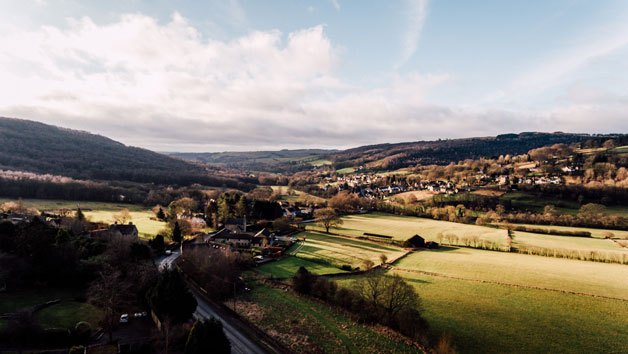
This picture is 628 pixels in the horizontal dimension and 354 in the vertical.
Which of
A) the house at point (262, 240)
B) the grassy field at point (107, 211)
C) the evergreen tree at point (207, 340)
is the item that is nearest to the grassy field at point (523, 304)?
the evergreen tree at point (207, 340)

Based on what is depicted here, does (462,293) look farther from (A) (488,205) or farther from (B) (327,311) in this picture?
(A) (488,205)

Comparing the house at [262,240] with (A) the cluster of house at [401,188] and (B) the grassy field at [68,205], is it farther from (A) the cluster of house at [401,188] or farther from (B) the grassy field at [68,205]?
(A) the cluster of house at [401,188]

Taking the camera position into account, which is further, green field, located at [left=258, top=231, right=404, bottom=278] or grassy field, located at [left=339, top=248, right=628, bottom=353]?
green field, located at [left=258, top=231, right=404, bottom=278]

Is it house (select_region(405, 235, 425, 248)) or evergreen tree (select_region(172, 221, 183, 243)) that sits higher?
evergreen tree (select_region(172, 221, 183, 243))

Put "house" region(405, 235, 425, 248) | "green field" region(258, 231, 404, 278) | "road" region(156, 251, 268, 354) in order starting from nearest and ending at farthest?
"road" region(156, 251, 268, 354) → "green field" region(258, 231, 404, 278) → "house" region(405, 235, 425, 248)

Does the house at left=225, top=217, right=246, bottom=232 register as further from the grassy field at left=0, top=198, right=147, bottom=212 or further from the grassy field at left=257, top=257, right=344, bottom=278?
the grassy field at left=0, top=198, right=147, bottom=212

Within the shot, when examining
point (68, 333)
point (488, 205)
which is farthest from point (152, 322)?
point (488, 205)

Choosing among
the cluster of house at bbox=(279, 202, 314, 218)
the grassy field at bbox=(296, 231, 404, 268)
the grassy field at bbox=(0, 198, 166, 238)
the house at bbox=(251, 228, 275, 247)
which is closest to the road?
the grassy field at bbox=(296, 231, 404, 268)
